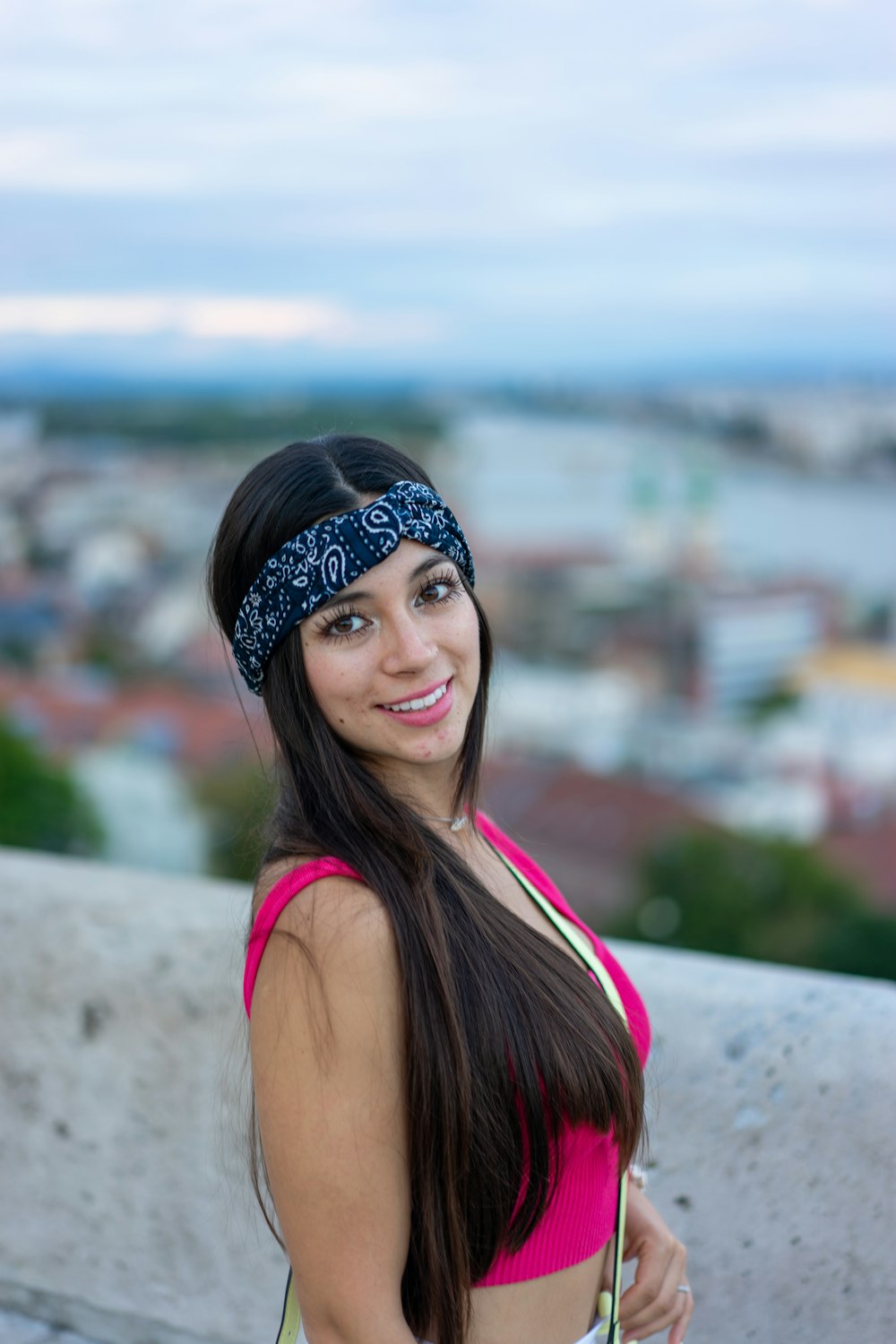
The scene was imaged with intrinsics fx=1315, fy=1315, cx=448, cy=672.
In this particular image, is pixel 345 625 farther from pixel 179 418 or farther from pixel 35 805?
pixel 179 418

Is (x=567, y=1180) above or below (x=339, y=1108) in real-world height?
below

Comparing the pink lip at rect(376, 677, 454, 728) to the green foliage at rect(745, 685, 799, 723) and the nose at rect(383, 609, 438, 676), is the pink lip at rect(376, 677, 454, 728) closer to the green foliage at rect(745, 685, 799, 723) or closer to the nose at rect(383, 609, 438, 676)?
the nose at rect(383, 609, 438, 676)

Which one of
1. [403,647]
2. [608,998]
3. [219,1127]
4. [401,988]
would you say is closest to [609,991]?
[608,998]

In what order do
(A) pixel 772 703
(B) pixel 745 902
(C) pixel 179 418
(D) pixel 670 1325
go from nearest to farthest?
A: 1. (D) pixel 670 1325
2. (B) pixel 745 902
3. (A) pixel 772 703
4. (C) pixel 179 418

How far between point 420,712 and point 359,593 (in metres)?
0.14

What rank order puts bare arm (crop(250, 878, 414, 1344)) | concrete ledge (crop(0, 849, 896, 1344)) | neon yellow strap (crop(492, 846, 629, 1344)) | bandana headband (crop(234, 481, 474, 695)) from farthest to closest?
1. concrete ledge (crop(0, 849, 896, 1344))
2. neon yellow strap (crop(492, 846, 629, 1344))
3. bandana headband (crop(234, 481, 474, 695))
4. bare arm (crop(250, 878, 414, 1344))

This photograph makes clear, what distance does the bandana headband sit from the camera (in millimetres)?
1298

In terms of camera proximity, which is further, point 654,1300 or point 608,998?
point 654,1300

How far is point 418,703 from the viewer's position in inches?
53.1

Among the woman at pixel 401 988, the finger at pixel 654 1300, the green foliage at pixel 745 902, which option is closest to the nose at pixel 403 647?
the woman at pixel 401 988

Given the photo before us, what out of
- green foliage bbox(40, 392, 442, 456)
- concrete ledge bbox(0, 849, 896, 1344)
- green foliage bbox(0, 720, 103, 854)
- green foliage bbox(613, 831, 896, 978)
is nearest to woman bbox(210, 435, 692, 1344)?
concrete ledge bbox(0, 849, 896, 1344)

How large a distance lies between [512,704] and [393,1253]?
5518cm

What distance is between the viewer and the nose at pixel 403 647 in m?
1.32

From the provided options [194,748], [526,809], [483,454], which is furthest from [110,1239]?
[483,454]
